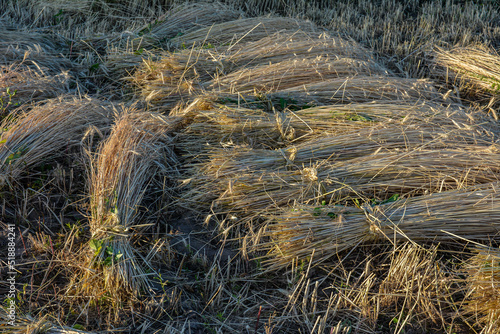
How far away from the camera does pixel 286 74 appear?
3.29 m

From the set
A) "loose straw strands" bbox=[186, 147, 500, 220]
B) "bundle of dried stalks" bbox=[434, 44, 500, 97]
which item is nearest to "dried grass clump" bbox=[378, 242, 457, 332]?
"loose straw strands" bbox=[186, 147, 500, 220]

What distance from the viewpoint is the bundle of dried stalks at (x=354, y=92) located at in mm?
3113

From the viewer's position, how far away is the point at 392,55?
163 inches

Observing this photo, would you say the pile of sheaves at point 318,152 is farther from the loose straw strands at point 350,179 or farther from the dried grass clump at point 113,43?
the dried grass clump at point 113,43

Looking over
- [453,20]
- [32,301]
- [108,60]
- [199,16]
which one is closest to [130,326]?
[32,301]

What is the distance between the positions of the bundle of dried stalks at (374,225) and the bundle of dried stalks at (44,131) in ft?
4.47

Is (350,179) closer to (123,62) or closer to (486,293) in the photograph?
(486,293)

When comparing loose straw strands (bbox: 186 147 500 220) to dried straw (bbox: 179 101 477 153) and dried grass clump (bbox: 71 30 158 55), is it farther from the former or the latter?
dried grass clump (bbox: 71 30 158 55)

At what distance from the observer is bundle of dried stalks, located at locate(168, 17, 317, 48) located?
3.90 m

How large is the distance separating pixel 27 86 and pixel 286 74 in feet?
5.82

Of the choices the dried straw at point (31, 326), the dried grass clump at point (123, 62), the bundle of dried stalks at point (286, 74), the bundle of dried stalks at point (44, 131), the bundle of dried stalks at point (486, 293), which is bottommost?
the dried straw at point (31, 326)

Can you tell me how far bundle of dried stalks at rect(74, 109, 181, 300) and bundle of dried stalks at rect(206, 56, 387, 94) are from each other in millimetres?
542

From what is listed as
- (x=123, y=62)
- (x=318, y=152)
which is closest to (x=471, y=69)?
(x=318, y=152)

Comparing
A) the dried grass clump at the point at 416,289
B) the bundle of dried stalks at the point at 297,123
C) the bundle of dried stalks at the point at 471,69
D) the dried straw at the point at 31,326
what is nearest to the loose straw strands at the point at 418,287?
the dried grass clump at the point at 416,289
